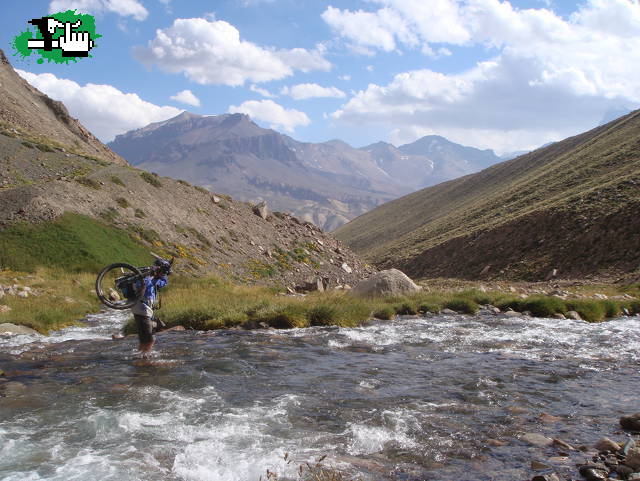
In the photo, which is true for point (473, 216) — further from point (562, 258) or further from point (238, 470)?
point (238, 470)

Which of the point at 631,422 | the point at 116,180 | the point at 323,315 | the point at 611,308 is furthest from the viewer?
the point at 116,180

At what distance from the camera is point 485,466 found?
692 centimetres

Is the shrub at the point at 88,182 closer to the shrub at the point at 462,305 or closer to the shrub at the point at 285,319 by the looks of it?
the shrub at the point at 285,319

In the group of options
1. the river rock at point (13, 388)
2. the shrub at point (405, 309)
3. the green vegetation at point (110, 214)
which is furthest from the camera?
the green vegetation at point (110, 214)

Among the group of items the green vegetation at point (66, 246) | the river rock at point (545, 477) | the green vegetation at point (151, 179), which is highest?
the green vegetation at point (151, 179)

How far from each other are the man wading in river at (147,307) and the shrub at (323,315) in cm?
674

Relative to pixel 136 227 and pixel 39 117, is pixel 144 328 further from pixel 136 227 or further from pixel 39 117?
pixel 39 117

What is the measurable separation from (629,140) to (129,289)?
8153 centimetres

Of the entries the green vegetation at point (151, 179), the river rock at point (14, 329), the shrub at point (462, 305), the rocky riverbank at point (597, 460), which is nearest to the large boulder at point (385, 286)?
the shrub at point (462, 305)

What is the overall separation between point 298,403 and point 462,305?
579 inches

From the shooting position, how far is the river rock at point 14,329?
47.7 feet

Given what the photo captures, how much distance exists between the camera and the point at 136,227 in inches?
1212

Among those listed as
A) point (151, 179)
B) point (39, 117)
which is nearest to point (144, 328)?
point (151, 179)

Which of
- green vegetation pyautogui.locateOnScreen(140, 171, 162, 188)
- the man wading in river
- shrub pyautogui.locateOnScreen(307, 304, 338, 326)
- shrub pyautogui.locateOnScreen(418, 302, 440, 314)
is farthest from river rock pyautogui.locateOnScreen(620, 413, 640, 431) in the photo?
green vegetation pyautogui.locateOnScreen(140, 171, 162, 188)
